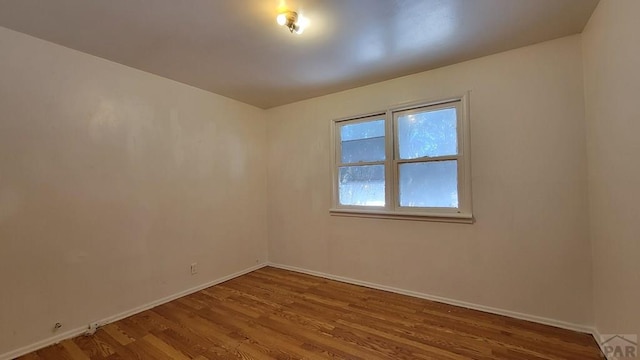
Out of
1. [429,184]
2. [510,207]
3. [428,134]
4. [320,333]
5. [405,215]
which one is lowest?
[320,333]

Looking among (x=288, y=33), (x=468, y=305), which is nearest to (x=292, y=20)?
(x=288, y=33)

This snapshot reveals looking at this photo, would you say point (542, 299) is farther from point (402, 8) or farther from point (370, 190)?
point (402, 8)

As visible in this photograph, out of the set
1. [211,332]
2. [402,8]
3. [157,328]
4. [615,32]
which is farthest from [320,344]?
[615,32]

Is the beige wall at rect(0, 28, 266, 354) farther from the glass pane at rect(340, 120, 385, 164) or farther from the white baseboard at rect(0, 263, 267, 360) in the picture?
the glass pane at rect(340, 120, 385, 164)

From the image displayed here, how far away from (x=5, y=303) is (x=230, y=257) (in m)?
1.95

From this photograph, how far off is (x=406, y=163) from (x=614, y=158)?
5.12ft

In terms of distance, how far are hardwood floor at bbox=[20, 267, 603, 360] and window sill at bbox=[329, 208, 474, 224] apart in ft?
2.73

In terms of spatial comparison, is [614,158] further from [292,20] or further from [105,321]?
[105,321]

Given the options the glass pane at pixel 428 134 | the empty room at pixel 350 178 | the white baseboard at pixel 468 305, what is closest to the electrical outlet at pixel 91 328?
the empty room at pixel 350 178

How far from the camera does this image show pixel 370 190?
128 inches

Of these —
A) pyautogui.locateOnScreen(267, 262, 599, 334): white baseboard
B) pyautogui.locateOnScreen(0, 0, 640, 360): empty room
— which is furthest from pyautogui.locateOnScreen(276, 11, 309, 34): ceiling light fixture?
pyautogui.locateOnScreen(267, 262, 599, 334): white baseboard

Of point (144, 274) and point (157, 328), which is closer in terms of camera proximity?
point (157, 328)

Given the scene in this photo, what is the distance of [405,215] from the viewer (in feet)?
9.53

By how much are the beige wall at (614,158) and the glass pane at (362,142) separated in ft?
5.75
